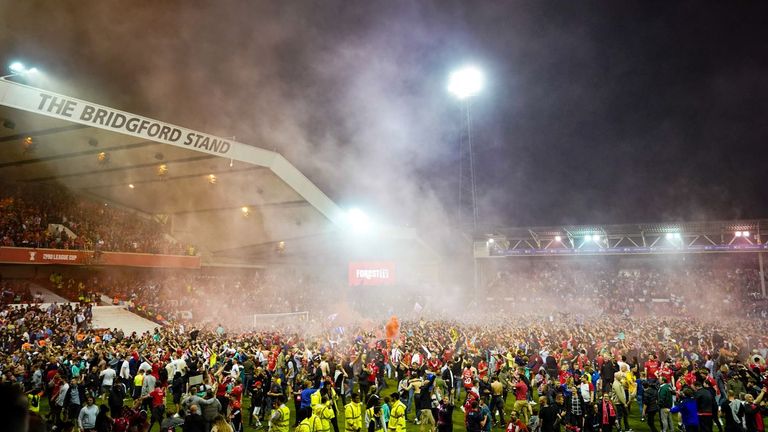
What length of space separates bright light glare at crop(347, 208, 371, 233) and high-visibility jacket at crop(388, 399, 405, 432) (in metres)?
17.7

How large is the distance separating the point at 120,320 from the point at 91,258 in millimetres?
3398

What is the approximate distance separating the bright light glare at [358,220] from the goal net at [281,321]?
5.74 meters

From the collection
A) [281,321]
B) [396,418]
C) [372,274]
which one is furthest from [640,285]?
[396,418]

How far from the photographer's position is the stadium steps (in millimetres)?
20453

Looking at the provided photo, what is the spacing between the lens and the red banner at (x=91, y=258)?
64.2 feet

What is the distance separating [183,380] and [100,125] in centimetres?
1012

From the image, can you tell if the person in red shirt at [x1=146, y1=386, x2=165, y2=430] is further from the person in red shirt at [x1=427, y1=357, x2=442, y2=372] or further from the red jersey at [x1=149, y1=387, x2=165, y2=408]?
the person in red shirt at [x1=427, y1=357, x2=442, y2=372]

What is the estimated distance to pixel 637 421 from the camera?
10.3 meters

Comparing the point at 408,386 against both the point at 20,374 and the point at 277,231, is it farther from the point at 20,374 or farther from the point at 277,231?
the point at 277,231

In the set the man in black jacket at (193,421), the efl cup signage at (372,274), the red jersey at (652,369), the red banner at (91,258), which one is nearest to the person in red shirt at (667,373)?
the red jersey at (652,369)

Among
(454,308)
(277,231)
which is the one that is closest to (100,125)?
(277,231)

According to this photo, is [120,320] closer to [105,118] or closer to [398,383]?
[105,118]

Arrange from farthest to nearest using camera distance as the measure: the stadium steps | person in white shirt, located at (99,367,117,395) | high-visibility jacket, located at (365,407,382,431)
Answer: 1. the stadium steps
2. person in white shirt, located at (99,367,117,395)
3. high-visibility jacket, located at (365,407,382,431)

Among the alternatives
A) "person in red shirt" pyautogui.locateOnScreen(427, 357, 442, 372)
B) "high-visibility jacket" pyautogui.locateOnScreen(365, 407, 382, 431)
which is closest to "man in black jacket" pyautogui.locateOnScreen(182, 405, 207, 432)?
"high-visibility jacket" pyautogui.locateOnScreen(365, 407, 382, 431)
